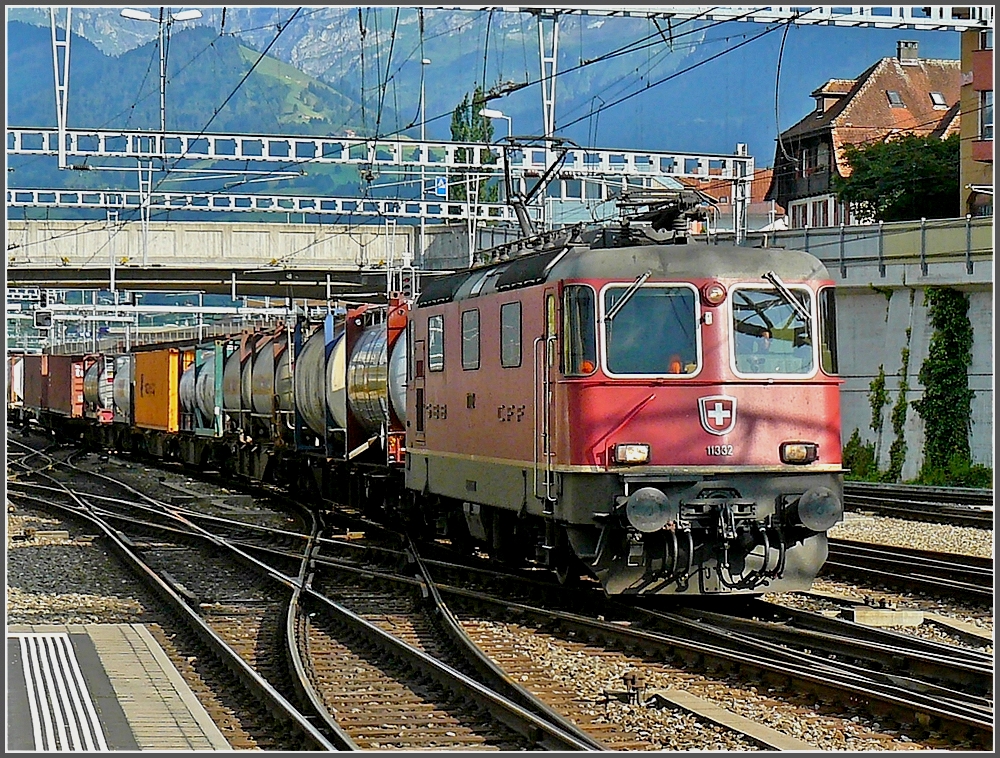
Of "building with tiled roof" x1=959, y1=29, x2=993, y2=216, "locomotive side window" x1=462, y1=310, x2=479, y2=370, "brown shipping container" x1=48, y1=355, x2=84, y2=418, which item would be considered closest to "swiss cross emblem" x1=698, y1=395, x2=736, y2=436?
"locomotive side window" x1=462, y1=310, x2=479, y2=370

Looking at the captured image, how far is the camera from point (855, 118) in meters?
77.4

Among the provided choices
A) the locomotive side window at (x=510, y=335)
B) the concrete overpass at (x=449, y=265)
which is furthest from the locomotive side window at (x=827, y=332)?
the locomotive side window at (x=510, y=335)

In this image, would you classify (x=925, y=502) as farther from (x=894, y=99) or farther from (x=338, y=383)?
(x=894, y=99)

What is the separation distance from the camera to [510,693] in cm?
1023

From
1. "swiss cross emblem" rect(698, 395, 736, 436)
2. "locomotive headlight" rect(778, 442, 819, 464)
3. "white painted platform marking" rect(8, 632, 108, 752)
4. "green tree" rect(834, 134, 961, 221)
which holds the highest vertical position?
"green tree" rect(834, 134, 961, 221)

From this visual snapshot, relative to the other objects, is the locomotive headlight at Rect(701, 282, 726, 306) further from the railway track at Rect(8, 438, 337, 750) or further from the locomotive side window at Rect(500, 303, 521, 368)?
the railway track at Rect(8, 438, 337, 750)

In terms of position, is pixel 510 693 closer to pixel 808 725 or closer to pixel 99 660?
pixel 808 725

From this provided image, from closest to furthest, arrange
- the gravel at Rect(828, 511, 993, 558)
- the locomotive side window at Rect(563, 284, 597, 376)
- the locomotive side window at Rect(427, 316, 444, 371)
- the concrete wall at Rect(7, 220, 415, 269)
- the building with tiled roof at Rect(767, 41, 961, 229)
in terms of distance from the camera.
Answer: the locomotive side window at Rect(563, 284, 597, 376), the locomotive side window at Rect(427, 316, 444, 371), the gravel at Rect(828, 511, 993, 558), the concrete wall at Rect(7, 220, 415, 269), the building with tiled roof at Rect(767, 41, 961, 229)

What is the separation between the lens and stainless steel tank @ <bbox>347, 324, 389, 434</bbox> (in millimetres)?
20875

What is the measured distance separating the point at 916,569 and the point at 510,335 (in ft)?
18.4

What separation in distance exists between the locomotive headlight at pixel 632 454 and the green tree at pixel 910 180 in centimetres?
4352

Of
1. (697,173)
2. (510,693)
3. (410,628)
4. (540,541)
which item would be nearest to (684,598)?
(540,541)

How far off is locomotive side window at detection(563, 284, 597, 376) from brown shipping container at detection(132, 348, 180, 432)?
27334mm

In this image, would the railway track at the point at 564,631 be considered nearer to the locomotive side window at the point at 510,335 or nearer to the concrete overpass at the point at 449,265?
the locomotive side window at the point at 510,335
